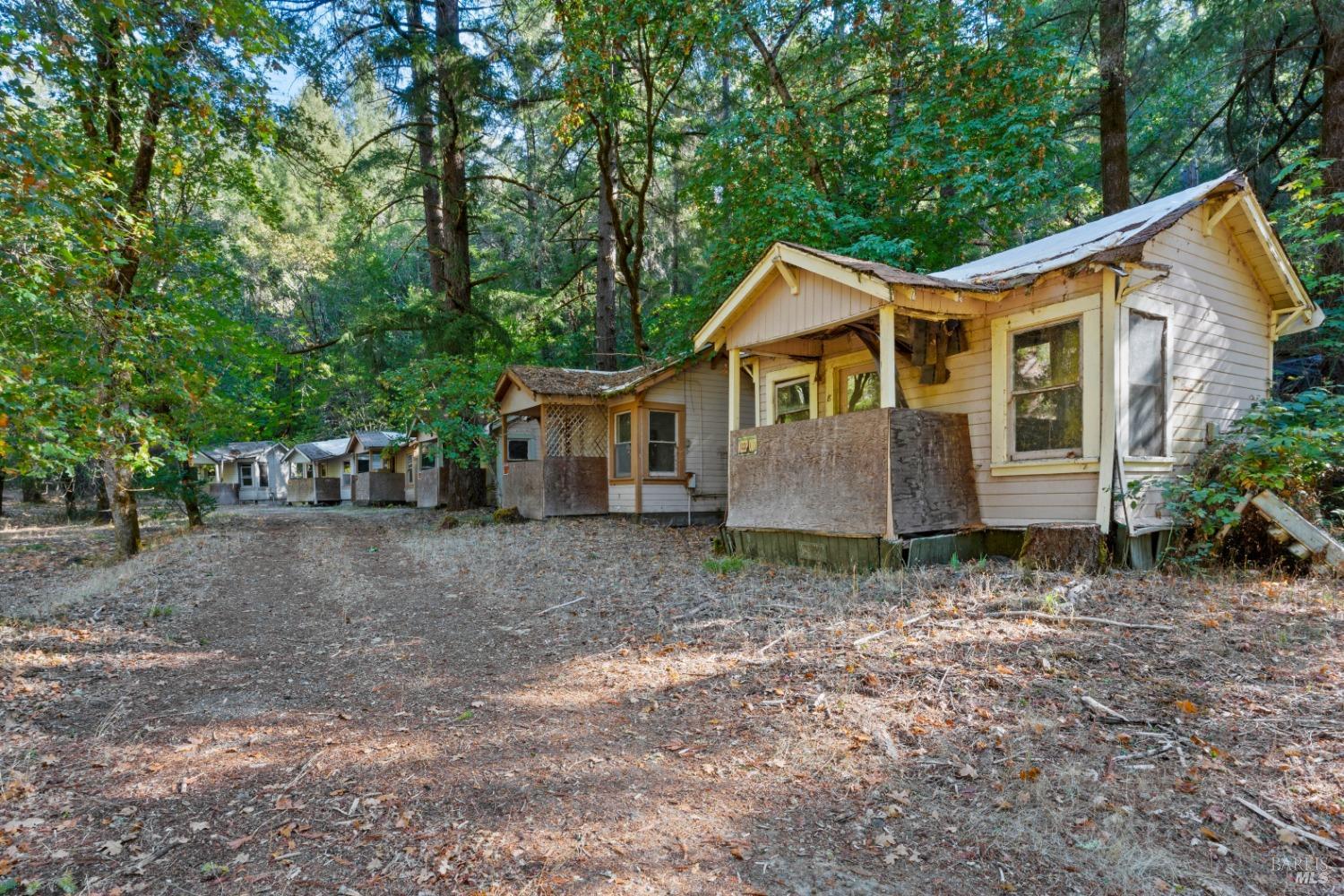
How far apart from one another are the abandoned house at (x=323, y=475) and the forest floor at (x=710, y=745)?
2654cm

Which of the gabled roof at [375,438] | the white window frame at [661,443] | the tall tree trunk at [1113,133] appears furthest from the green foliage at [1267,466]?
the gabled roof at [375,438]

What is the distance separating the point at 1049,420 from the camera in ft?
22.8

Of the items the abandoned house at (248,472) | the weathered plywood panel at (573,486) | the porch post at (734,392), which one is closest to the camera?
the porch post at (734,392)

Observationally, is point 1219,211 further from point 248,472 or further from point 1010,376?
point 248,472

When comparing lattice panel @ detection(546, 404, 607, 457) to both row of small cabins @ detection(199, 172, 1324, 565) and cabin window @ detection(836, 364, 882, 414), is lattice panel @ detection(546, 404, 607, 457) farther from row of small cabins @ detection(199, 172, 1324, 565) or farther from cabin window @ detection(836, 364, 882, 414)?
cabin window @ detection(836, 364, 882, 414)

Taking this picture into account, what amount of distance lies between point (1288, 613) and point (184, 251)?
13241mm

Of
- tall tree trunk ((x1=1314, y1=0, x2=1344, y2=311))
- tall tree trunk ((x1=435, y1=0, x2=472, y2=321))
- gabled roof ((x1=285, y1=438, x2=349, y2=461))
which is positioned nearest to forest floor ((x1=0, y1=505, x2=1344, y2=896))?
tall tree trunk ((x1=1314, y1=0, x2=1344, y2=311))

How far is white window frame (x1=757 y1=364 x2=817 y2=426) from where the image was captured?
9.80 meters

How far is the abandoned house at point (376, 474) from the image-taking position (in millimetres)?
27516

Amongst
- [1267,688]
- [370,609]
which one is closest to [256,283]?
[370,609]

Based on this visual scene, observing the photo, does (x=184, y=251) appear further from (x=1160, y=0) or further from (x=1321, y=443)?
(x=1160, y=0)

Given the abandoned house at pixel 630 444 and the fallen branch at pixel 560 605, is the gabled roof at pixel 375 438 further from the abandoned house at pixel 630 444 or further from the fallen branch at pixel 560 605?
the fallen branch at pixel 560 605

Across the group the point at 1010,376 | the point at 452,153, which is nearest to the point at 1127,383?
the point at 1010,376

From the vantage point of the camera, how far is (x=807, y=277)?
788 cm
